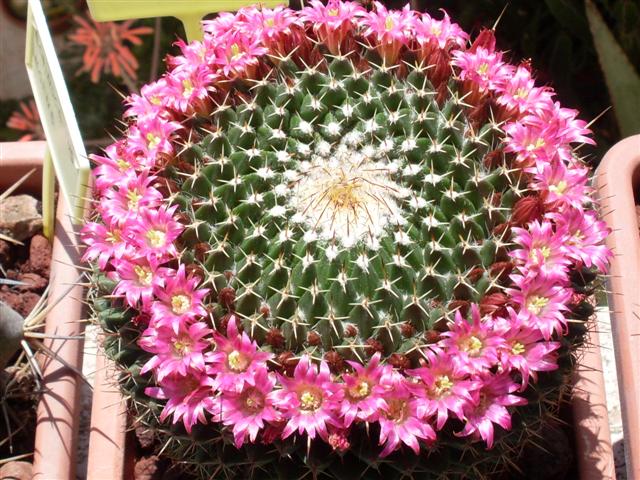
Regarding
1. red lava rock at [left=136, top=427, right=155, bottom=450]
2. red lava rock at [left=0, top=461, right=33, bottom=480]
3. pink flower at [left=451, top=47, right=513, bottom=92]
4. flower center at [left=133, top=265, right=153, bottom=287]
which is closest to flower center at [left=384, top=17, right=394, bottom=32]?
pink flower at [left=451, top=47, right=513, bottom=92]

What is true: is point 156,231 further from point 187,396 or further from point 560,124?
point 560,124

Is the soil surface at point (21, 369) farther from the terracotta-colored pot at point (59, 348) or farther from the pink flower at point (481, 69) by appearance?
the pink flower at point (481, 69)

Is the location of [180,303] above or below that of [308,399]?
above

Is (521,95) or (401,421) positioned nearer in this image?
(401,421)

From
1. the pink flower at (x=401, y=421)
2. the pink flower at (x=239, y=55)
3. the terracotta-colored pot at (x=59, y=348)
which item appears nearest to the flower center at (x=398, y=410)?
the pink flower at (x=401, y=421)

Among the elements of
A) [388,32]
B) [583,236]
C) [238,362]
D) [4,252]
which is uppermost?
[388,32]

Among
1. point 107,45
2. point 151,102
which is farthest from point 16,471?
point 107,45
